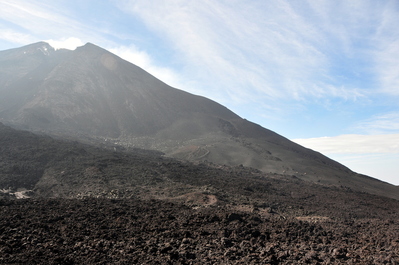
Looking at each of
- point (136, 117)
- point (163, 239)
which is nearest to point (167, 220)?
point (163, 239)

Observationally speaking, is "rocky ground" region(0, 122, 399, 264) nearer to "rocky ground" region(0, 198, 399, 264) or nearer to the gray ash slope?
"rocky ground" region(0, 198, 399, 264)

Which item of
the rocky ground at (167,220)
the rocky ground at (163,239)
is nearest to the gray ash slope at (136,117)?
the rocky ground at (167,220)

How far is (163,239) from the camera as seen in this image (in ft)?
35.6

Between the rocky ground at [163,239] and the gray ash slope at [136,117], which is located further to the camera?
the gray ash slope at [136,117]

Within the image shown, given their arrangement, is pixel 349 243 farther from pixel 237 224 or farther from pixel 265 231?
pixel 237 224

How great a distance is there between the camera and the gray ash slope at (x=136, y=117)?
170ft

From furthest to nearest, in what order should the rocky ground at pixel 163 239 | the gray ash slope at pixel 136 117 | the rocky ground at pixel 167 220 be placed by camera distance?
the gray ash slope at pixel 136 117
the rocky ground at pixel 167 220
the rocky ground at pixel 163 239

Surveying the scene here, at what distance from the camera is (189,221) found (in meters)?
13.4

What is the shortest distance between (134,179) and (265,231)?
15.3 meters

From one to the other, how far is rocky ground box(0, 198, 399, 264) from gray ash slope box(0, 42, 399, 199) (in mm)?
33579

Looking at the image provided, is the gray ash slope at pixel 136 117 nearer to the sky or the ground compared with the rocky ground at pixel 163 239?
nearer to the sky

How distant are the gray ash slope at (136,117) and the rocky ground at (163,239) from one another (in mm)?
33579

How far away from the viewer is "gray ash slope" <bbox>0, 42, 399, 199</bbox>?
5172 cm

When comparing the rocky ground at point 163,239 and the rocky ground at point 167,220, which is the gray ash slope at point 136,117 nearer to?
the rocky ground at point 167,220
